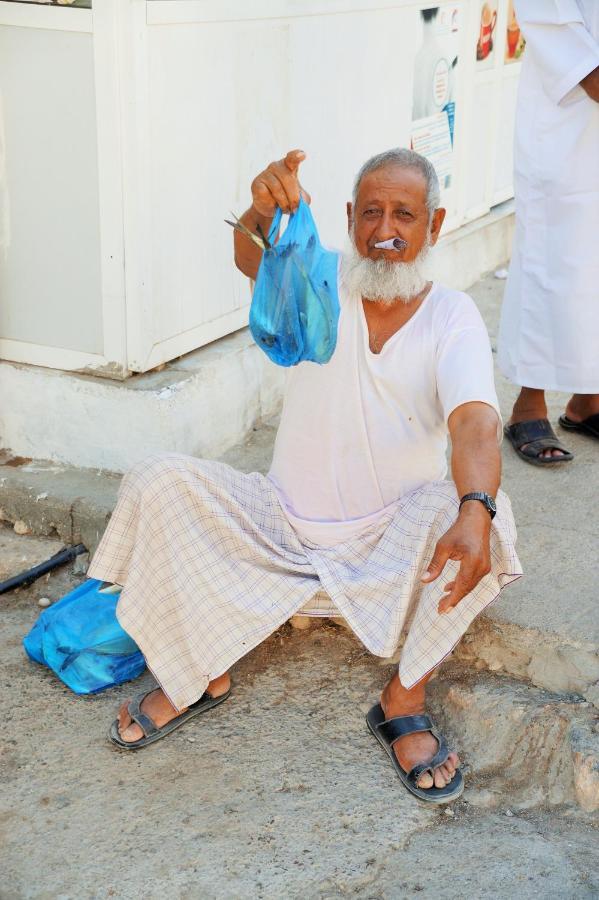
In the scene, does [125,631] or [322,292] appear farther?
[125,631]

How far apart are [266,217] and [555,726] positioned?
1.47 m

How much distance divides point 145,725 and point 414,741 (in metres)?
0.68

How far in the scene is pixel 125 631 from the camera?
9.96 ft

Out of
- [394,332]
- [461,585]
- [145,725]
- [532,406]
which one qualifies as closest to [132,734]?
[145,725]

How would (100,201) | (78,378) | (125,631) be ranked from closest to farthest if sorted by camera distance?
(125,631), (100,201), (78,378)

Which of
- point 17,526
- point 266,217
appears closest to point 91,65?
point 266,217

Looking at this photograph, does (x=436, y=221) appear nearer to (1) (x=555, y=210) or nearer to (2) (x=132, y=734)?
(1) (x=555, y=210)

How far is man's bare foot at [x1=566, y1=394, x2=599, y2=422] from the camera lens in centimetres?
425

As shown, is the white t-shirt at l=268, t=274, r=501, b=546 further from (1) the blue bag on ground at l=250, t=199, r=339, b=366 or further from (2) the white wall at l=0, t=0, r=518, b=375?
(2) the white wall at l=0, t=0, r=518, b=375

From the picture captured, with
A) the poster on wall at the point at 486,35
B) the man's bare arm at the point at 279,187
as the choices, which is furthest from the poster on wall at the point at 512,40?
the man's bare arm at the point at 279,187

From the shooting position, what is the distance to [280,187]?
106 inches

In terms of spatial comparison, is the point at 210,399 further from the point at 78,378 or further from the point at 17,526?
the point at 17,526

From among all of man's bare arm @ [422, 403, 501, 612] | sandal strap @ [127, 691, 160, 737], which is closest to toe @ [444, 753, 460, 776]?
man's bare arm @ [422, 403, 501, 612]

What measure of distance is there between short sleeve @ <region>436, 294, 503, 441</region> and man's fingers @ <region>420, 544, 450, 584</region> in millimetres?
329
